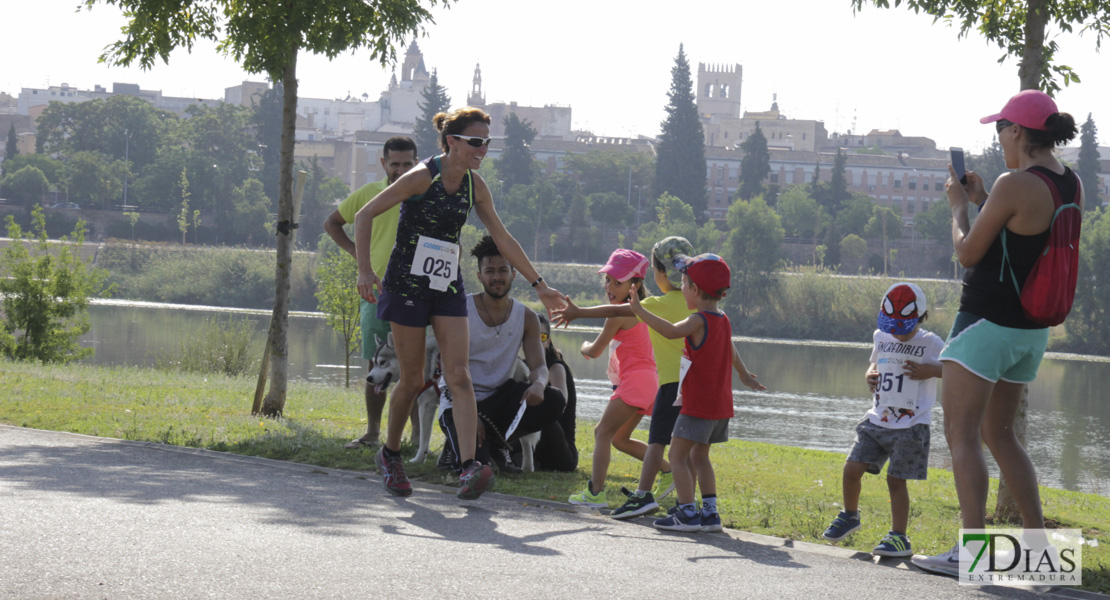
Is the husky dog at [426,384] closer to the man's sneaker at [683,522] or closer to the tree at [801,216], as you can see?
the man's sneaker at [683,522]

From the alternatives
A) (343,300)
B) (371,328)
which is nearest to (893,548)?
(371,328)

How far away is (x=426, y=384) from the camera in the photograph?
740cm

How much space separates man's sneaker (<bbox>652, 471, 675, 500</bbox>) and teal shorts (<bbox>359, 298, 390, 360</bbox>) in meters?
2.04

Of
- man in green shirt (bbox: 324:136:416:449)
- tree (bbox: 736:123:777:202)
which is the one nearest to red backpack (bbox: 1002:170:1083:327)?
man in green shirt (bbox: 324:136:416:449)

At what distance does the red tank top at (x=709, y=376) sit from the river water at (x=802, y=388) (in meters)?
12.8

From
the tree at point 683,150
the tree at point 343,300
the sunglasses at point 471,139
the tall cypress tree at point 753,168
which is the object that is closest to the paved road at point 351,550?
the sunglasses at point 471,139

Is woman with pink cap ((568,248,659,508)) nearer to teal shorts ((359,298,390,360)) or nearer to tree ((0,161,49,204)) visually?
teal shorts ((359,298,390,360))

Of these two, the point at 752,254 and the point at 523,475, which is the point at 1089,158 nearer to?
the point at 752,254

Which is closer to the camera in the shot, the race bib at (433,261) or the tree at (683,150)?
the race bib at (433,261)

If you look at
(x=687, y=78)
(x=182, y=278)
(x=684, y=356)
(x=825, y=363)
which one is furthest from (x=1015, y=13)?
(x=687, y=78)

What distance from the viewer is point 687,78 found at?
111m

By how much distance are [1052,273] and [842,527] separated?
1.50 meters

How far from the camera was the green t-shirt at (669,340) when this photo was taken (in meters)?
6.39

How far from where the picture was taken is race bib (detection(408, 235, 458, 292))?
19.9 ft
